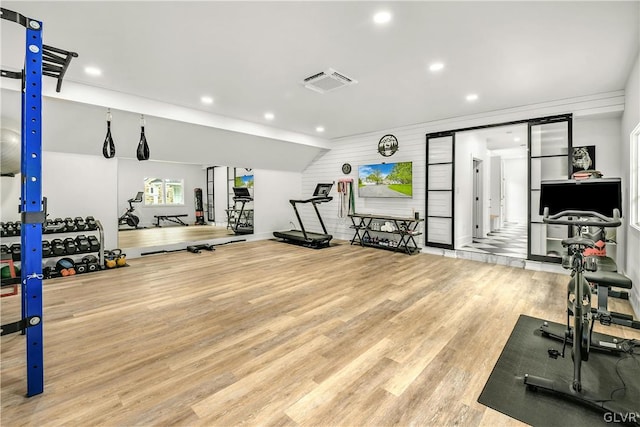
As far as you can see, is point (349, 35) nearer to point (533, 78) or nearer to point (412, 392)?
point (533, 78)

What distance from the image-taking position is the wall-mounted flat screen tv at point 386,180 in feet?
23.7

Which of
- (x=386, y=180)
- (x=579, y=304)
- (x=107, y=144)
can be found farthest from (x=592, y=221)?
(x=107, y=144)

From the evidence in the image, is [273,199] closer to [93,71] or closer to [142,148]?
[142,148]

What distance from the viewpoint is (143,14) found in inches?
110

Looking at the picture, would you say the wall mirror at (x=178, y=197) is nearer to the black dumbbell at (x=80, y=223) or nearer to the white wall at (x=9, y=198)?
the black dumbbell at (x=80, y=223)

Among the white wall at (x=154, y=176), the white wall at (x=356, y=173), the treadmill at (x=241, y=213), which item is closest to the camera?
the white wall at (x=356, y=173)

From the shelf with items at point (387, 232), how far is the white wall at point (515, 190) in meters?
7.49

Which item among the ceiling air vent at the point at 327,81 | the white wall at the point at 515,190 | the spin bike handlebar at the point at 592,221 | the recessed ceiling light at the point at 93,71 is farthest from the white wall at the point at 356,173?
the white wall at the point at 515,190

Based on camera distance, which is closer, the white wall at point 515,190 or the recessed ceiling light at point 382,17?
the recessed ceiling light at point 382,17

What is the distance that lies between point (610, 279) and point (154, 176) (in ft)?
45.8

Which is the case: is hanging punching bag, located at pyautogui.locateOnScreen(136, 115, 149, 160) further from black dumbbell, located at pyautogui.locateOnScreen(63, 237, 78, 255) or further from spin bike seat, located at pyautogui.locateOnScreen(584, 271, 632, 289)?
spin bike seat, located at pyautogui.locateOnScreen(584, 271, 632, 289)

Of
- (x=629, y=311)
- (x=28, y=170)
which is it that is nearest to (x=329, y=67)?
(x=28, y=170)

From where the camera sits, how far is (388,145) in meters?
7.57

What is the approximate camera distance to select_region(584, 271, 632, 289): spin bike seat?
2.70 m
